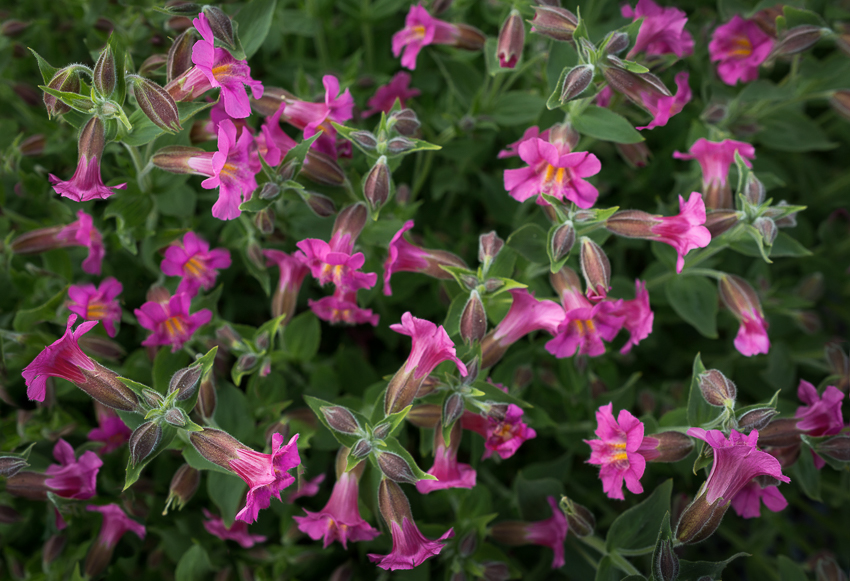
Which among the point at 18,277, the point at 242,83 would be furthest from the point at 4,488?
Result: the point at 242,83

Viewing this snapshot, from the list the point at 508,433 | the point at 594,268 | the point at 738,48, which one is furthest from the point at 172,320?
the point at 738,48

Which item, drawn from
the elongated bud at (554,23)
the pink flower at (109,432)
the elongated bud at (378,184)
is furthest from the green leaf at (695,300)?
the pink flower at (109,432)

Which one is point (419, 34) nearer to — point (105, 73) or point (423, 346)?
point (105, 73)

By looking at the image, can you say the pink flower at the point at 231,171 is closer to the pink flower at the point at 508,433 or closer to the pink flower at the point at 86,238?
the pink flower at the point at 86,238

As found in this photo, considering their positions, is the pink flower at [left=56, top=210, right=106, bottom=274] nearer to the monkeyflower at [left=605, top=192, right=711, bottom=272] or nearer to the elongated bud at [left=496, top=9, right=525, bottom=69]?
the elongated bud at [left=496, top=9, right=525, bottom=69]

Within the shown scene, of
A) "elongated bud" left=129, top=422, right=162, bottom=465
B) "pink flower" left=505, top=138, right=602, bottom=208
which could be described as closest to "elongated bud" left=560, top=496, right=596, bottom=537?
"pink flower" left=505, top=138, right=602, bottom=208

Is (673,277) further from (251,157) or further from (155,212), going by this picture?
(155,212)
